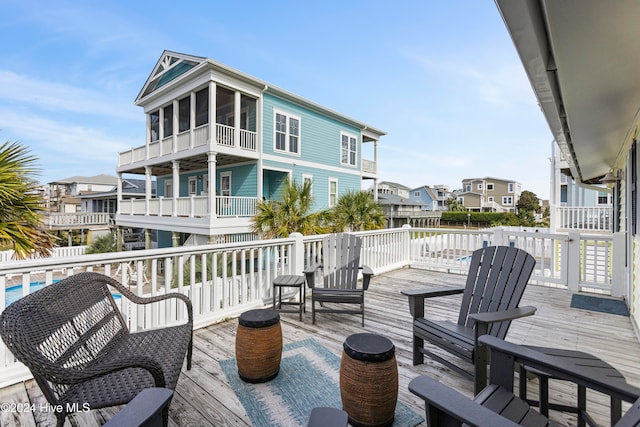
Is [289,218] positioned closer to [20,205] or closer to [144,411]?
[20,205]

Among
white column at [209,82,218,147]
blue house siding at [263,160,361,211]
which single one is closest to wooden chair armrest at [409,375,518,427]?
white column at [209,82,218,147]

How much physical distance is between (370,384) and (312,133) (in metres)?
12.4

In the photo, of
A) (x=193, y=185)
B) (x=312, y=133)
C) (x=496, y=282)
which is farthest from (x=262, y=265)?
(x=193, y=185)

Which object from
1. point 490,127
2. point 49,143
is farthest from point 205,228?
point 49,143

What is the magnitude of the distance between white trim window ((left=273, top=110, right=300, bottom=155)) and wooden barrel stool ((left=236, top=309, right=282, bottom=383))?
10.2m

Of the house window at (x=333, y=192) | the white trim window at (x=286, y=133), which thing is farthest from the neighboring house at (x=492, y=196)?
the white trim window at (x=286, y=133)

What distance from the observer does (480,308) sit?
2656mm

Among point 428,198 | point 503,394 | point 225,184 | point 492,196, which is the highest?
point 492,196

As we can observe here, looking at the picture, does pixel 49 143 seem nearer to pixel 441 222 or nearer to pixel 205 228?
pixel 205 228

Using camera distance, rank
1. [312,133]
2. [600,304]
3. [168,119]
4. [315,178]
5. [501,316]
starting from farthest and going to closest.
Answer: [168,119] < [315,178] < [312,133] < [600,304] < [501,316]

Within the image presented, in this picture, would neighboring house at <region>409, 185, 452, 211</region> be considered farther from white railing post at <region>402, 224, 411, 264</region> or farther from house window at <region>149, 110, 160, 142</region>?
white railing post at <region>402, 224, 411, 264</region>

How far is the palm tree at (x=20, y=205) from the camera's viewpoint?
114 inches

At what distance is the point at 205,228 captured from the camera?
1013 centimetres

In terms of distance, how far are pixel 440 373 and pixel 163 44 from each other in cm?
1655
